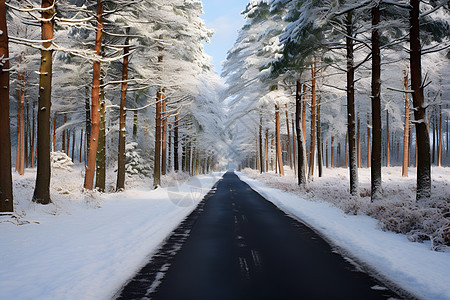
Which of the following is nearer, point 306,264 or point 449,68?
point 306,264

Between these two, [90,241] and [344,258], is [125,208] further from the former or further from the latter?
[344,258]

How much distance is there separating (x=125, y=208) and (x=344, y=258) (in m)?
8.46

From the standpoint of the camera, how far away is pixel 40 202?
9422mm

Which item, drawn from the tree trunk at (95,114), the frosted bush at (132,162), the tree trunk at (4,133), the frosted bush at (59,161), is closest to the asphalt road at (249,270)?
the tree trunk at (4,133)

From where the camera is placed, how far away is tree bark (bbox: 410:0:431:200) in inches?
353

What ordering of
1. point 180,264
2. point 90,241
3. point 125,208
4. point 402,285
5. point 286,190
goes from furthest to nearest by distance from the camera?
point 286,190, point 125,208, point 90,241, point 180,264, point 402,285

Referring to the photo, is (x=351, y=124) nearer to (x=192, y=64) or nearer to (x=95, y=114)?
(x=192, y=64)

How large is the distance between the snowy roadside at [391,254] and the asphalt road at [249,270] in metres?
0.41

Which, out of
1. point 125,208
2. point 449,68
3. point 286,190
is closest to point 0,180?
point 125,208

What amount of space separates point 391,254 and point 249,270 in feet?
9.55

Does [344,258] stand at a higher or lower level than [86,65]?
lower

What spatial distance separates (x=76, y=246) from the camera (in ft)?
20.1

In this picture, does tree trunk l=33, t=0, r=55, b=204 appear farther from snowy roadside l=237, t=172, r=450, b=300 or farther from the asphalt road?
snowy roadside l=237, t=172, r=450, b=300

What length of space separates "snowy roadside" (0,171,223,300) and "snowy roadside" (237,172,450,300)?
13.5 feet
